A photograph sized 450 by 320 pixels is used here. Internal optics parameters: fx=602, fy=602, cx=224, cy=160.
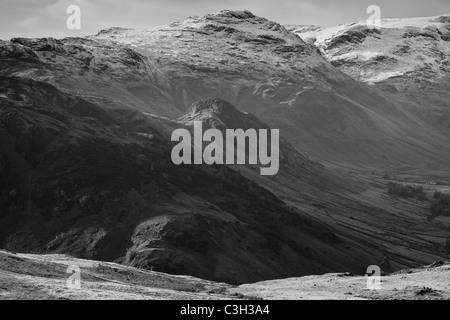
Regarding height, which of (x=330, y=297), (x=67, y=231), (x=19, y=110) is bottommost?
(x=330, y=297)

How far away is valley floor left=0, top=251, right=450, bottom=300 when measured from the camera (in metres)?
54.5

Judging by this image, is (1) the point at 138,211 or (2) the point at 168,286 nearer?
(2) the point at 168,286

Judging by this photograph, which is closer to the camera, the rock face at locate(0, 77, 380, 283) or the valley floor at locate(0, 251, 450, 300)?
the valley floor at locate(0, 251, 450, 300)

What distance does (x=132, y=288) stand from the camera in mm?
60812

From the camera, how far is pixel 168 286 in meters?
70.7

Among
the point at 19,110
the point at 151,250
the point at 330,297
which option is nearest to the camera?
the point at 330,297

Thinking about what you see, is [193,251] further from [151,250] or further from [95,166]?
[95,166]

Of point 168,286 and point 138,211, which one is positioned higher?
point 138,211

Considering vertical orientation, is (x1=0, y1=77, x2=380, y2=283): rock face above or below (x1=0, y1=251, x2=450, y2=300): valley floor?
above

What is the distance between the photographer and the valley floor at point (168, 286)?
5447 cm

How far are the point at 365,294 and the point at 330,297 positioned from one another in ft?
16.8

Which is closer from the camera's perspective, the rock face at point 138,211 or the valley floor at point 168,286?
the valley floor at point 168,286

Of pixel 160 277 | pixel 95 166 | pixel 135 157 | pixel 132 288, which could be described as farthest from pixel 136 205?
pixel 132 288

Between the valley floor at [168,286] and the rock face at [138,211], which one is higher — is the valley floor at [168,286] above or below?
below
